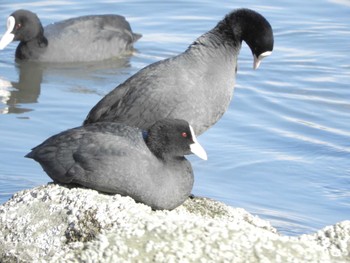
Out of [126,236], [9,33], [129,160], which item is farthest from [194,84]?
[9,33]

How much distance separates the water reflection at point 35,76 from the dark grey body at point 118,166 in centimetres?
388

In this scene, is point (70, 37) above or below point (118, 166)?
below

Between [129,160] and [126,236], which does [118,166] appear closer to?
[129,160]

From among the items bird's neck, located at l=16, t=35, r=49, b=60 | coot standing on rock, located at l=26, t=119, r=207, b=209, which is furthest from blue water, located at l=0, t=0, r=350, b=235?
coot standing on rock, located at l=26, t=119, r=207, b=209

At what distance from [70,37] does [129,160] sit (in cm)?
654

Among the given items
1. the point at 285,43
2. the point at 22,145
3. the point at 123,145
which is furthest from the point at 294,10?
the point at 123,145

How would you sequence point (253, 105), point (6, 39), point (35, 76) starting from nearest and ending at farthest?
1. point (253, 105)
2. point (35, 76)
3. point (6, 39)

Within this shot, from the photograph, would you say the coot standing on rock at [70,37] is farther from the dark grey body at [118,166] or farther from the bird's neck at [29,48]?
the dark grey body at [118,166]

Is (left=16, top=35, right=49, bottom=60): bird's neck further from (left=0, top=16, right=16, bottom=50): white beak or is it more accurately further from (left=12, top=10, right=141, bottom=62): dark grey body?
(left=0, top=16, right=16, bottom=50): white beak

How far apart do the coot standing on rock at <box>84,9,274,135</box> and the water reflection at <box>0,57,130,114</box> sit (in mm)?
3000

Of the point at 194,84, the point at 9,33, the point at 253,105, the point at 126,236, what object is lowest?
the point at 9,33

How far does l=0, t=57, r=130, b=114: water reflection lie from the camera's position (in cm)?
927

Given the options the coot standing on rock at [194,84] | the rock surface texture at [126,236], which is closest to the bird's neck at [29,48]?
the coot standing on rock at [194,84]

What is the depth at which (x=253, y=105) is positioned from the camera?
351 inches
